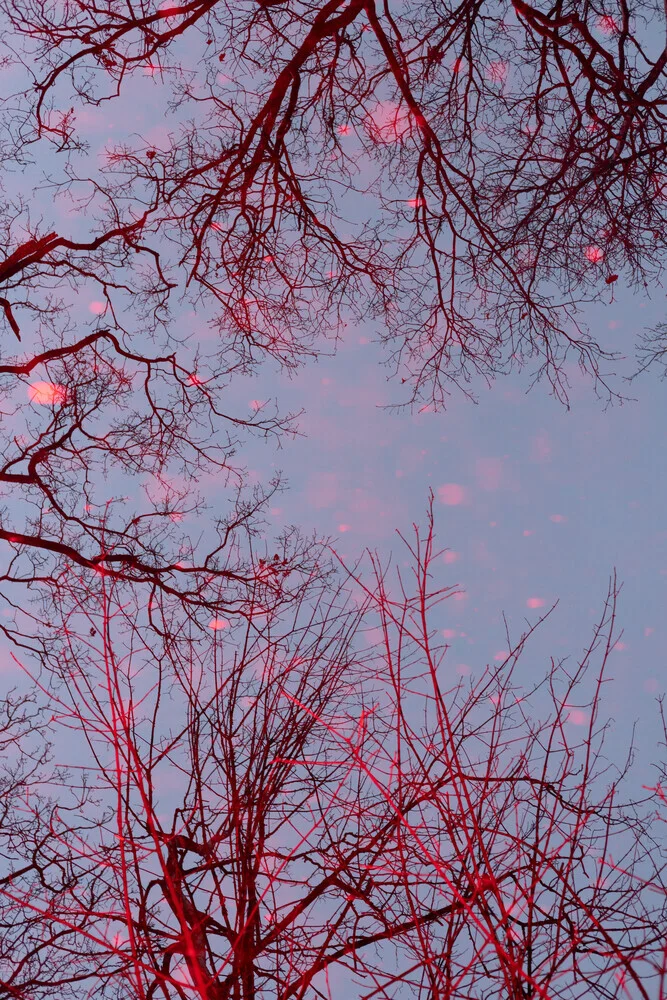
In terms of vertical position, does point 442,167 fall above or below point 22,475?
above

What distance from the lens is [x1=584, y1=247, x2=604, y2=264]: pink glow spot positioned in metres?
5.34

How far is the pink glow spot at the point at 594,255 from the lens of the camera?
534 centimetres

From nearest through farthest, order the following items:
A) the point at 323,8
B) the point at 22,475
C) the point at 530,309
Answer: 1. the point at 323,8
2. the point at 530,309
3. the point at 22,475

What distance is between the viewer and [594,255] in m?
5.36

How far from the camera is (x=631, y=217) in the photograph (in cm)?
514

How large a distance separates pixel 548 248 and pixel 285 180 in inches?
80.3

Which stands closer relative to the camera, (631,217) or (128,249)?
(631,217)

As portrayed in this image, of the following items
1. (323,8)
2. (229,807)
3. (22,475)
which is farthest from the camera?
(22,475)

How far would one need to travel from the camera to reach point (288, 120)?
18.0ft

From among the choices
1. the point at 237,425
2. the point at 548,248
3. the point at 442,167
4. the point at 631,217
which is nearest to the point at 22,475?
the point at 237,425

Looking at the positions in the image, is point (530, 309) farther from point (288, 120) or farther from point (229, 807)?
point (229, 807)

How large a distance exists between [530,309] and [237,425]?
2.53m

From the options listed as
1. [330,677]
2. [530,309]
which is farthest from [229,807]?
[530,309]

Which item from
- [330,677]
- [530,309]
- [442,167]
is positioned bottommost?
[330,677]
